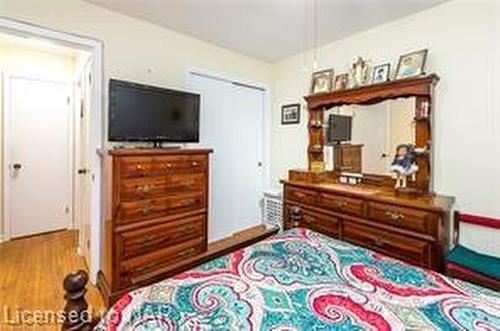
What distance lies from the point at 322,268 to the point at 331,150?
2.13m

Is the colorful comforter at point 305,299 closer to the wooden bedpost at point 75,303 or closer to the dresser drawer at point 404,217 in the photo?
the wooden bedpost at point 75,303

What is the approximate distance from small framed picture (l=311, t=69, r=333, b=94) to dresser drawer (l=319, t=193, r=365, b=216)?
1225 millimetres

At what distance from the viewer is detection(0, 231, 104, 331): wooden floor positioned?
7.27 feet

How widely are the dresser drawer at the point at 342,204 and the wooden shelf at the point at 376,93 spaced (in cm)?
101

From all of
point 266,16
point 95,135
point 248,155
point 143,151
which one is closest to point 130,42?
point 95,135

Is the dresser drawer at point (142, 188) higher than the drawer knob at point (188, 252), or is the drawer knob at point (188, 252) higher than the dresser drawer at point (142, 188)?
the dresser drawer at point (142, 188)

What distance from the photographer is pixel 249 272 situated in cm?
130

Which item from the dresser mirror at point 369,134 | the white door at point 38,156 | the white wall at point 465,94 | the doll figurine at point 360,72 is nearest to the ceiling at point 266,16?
the white wall at point 465,94

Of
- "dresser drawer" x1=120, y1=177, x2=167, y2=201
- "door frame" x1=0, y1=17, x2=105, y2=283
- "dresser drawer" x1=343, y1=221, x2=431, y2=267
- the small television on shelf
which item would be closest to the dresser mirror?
the small television on shelf

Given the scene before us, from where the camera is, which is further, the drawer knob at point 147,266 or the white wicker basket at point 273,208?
the white wicker basket at point 273,208

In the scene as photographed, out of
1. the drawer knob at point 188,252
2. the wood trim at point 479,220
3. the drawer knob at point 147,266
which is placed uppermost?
the wood trim at point 479,220

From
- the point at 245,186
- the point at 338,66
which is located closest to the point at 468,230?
the point at 338,66

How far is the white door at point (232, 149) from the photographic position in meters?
3.50

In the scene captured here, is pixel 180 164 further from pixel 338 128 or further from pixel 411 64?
pixel 411 64
